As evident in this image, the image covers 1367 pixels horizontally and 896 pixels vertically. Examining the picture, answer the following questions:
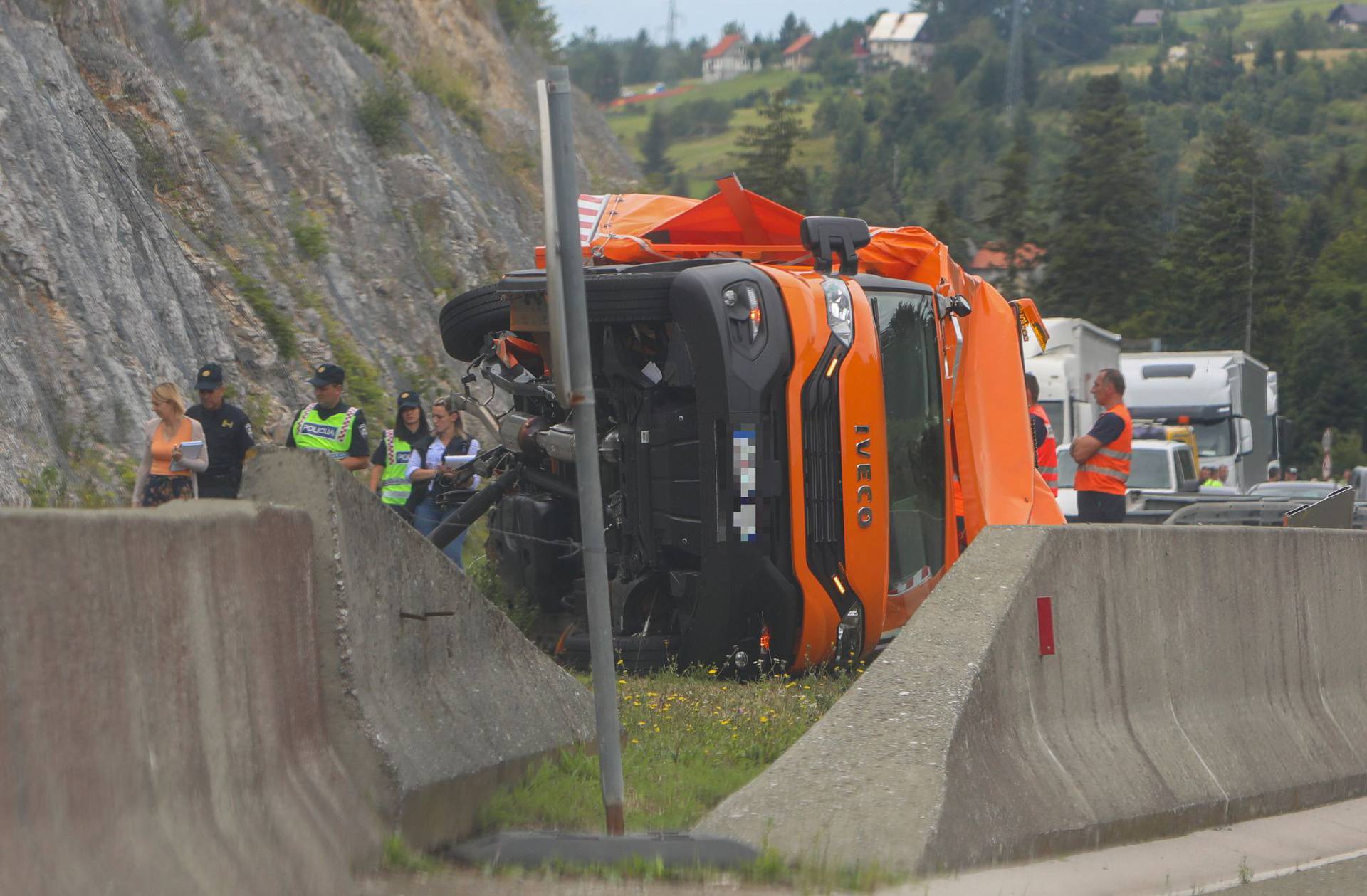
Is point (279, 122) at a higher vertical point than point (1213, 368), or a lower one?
higher

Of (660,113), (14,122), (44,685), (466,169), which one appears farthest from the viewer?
(660,113)

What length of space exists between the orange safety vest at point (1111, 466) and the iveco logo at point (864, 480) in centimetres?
446

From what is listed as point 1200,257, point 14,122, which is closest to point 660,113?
point 1200,257

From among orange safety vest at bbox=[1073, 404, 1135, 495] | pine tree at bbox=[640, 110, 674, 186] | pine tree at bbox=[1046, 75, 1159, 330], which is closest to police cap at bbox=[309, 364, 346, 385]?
orange safety vest at bbox=[1073, 404, 1135, 495]

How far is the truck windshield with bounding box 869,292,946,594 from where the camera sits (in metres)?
8.92

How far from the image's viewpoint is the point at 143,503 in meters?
10.2

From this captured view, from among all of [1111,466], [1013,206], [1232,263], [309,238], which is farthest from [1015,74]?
[1111,466]

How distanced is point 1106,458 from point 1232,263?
268ft

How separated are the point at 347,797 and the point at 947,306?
5685mm

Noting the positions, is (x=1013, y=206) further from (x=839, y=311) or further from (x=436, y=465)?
(x=839, y=311)

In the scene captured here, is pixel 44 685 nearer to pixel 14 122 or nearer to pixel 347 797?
pixel 347 797

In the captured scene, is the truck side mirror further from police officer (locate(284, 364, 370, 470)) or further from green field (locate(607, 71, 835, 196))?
green field (locate(607, 71, 835, 196))

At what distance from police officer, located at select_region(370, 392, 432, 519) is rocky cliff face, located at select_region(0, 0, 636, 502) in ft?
7.16

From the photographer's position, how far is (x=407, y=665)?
517 centimetres
